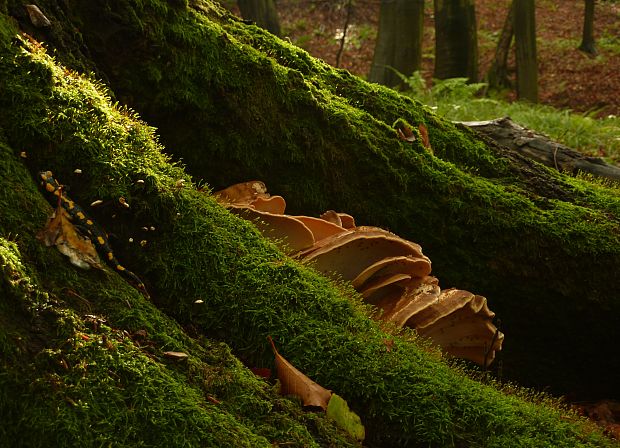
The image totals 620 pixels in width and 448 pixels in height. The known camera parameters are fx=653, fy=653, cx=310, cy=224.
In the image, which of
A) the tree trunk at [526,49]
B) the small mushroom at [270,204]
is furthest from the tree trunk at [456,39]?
the small mushroom at [270,204]

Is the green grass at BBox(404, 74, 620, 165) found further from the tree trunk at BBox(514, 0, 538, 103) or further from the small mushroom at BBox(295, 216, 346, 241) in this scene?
the small mushroom at BBox(295, 216, 346, 241)

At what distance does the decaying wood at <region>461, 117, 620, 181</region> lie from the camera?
590 cm

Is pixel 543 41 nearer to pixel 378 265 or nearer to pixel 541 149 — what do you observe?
pixel 541 149

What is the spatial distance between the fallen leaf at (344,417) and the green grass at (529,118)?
9.10 m

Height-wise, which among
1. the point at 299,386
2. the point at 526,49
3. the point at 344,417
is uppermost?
the point at 526,49

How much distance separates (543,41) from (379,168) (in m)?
21.2

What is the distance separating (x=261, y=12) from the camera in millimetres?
14719

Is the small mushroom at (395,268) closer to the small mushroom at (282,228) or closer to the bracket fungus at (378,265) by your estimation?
the bracket fungus at (378,265)

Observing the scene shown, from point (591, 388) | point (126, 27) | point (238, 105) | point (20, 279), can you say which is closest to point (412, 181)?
point (238, 105)

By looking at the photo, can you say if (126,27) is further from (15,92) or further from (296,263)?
(296,263)

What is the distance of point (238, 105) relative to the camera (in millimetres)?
4238

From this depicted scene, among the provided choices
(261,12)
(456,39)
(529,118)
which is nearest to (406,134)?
(529,118)

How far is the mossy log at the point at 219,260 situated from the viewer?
7.45 feet

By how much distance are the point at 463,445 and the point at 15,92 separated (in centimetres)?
257
